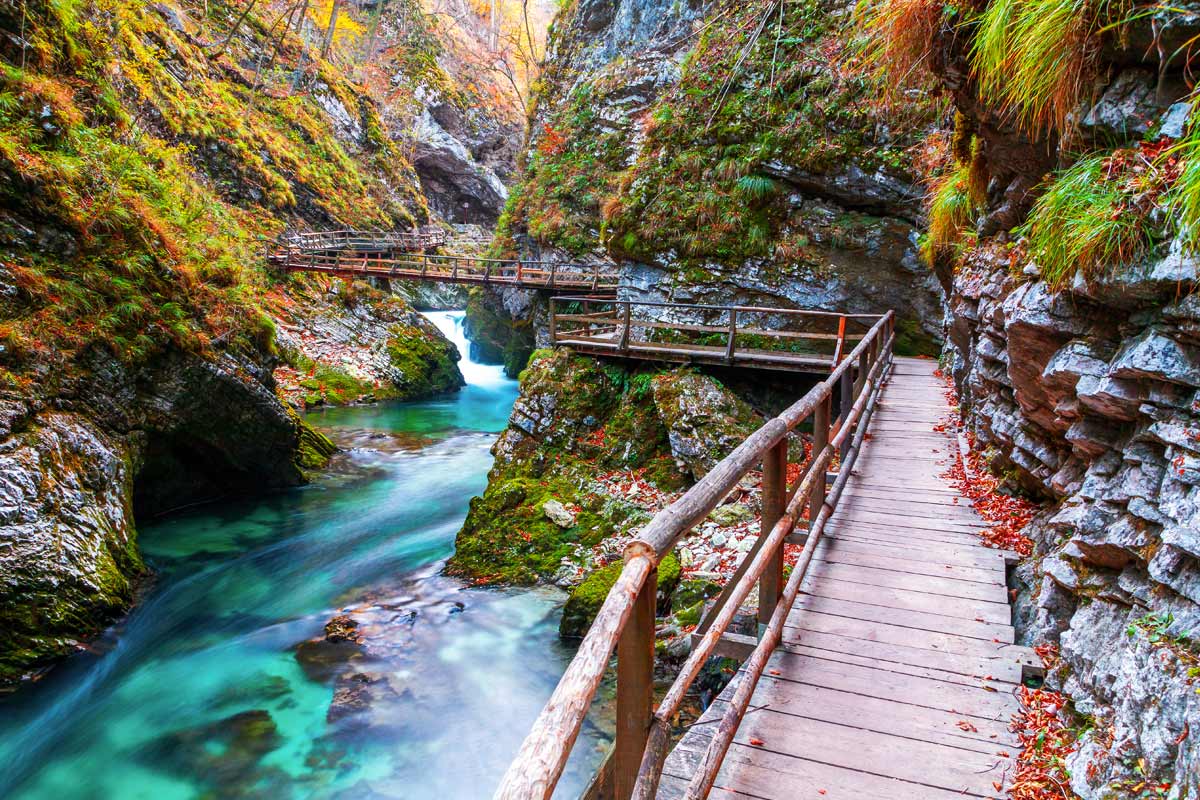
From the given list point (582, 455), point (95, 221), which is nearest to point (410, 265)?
point (95, 221)

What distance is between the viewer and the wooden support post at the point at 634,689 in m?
1.65

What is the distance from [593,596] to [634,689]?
566cm

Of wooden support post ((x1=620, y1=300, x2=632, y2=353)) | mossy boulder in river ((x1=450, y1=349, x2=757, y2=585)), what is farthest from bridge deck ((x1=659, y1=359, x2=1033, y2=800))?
wooden support post ((x1=620, y1=300, x2=632, y2=353))

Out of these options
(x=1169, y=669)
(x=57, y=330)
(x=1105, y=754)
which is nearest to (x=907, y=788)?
(x=1105, y=754)

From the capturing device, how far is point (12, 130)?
8.16 meters

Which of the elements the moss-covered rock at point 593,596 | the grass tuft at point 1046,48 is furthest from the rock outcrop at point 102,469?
the grass tuft at point 1046,48

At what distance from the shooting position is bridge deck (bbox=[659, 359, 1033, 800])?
242 cm

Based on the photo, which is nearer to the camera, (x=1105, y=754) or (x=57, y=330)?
(x=1105, y=754)

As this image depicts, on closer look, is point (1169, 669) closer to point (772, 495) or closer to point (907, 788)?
point (907, 788)

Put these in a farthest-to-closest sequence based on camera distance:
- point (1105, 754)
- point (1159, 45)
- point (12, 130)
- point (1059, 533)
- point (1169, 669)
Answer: point (12, 130), point (1059, 533), point (1159, 45), point (1105, 754), point (1169, 669)

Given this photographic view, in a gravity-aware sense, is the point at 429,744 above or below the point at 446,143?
below

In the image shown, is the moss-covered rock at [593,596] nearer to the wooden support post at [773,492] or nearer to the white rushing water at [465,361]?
the wooden support post at [773,492]

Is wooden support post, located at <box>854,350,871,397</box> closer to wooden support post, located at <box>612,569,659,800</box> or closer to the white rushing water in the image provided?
wooden support post, located at <box>612,569,659,800</box>

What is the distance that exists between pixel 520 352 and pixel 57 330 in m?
18.9
